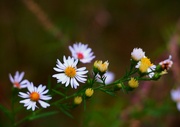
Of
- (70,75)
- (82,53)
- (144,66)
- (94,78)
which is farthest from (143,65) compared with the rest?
(82,53)

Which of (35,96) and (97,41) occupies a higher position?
(97,41)

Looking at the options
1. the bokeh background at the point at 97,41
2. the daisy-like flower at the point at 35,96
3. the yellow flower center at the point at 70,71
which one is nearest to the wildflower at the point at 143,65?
the yellow flower center at the point at 70,71

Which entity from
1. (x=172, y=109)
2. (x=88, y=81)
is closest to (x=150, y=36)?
(x=172, y=109)

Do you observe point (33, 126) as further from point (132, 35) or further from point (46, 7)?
point (132, 35)

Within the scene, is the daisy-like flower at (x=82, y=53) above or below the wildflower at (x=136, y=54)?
above

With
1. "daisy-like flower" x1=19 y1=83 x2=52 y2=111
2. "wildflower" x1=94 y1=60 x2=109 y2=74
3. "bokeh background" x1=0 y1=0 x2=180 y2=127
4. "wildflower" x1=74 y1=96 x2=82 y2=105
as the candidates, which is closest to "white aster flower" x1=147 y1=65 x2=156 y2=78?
"wildflower" x1=94 y1=60 x2=109 y2=74

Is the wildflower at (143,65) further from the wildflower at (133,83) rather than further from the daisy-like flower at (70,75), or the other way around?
the daisy-like flower at (70,75)

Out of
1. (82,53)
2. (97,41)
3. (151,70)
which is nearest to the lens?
(151,70)

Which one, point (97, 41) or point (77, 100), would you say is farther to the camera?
point (97, 41)

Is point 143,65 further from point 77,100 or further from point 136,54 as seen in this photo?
point 77,100
